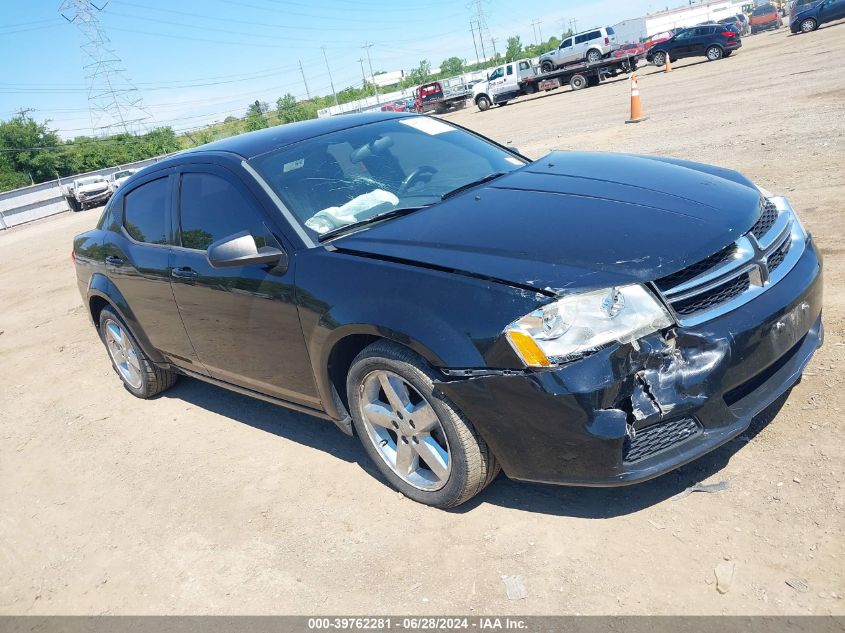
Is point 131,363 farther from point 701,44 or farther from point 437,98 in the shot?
point 437,98

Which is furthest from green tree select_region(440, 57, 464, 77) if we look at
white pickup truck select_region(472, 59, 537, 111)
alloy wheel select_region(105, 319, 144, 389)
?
→ alloy wheel select_region(105, 319, 144, 389)

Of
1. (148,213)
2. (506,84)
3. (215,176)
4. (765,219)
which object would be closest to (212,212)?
(215,176)

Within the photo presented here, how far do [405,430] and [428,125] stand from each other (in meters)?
2.25

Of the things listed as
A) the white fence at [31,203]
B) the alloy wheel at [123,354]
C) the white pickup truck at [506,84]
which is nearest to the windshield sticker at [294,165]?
the alloy wheel at [123,354]

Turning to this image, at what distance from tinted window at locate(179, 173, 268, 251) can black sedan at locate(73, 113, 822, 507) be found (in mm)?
16

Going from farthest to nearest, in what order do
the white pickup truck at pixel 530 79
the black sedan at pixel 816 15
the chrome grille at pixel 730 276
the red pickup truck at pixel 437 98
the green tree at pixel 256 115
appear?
the green tree at pixel 256 115 < the red pickup truck at pixel 437 98 < the white pickup truck at pixel 530 79 < the black sedan at pixel 816 15 < the chrome grille at pixel 730 276

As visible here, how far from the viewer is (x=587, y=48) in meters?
35.6

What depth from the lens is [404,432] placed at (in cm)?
318

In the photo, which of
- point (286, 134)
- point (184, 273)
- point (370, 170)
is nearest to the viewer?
point (370, 170)

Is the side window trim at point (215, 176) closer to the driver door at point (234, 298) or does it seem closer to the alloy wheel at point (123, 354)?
the driver door at point (234, 298)

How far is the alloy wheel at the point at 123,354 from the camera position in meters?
5.32

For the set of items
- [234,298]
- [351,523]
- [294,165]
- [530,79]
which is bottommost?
[351,523]

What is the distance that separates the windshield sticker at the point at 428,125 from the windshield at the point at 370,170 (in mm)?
18

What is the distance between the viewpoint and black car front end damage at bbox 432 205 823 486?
2518mm
